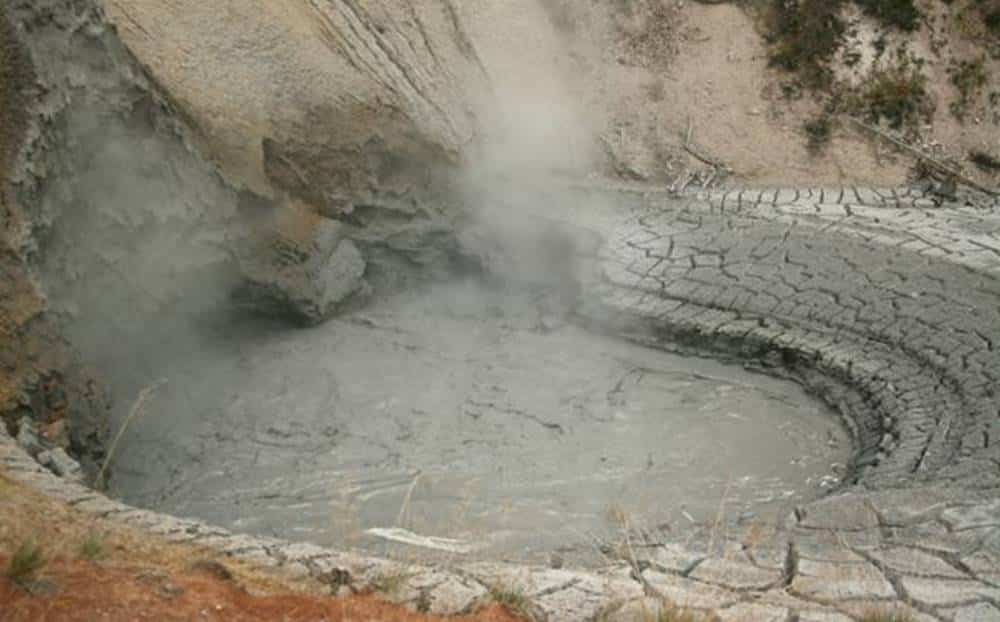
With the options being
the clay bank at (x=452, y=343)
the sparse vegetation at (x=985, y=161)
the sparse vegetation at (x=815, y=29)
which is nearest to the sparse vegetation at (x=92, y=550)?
the clay bank at (x=452, y=343)

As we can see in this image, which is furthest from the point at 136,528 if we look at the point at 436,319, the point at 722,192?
the point at 722,192

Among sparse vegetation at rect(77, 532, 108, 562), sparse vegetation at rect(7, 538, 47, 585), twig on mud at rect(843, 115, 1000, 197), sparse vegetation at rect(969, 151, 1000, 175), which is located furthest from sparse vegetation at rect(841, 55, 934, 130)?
sparse vegetation at rect(7, 538, 47, 585)

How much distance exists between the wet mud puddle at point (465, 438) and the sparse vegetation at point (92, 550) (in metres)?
1.53

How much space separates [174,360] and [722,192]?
4.17 meters

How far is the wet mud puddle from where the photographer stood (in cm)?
559

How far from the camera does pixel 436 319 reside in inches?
307

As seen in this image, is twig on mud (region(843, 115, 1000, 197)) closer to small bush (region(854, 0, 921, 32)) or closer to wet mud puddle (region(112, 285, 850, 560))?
small bush (region(854, 0, 921, 32))

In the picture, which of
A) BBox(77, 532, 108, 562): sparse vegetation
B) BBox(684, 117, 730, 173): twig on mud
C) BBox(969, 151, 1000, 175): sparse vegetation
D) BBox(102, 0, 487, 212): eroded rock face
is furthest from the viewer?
BBox(969, 151, 1000, 175): sparse vegetation

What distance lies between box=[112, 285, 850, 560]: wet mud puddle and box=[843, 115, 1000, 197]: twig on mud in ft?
10.3

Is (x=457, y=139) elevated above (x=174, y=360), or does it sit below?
above

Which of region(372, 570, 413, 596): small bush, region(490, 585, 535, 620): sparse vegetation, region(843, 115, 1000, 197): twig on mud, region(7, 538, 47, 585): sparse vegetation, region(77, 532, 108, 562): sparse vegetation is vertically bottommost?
region(843, 115, 1000, 197): twig on mud

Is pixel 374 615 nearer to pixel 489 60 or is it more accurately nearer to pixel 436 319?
pixel 436 319

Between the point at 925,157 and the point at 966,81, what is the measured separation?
1272mm

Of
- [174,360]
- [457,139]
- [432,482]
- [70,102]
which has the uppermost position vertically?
[70,102]
